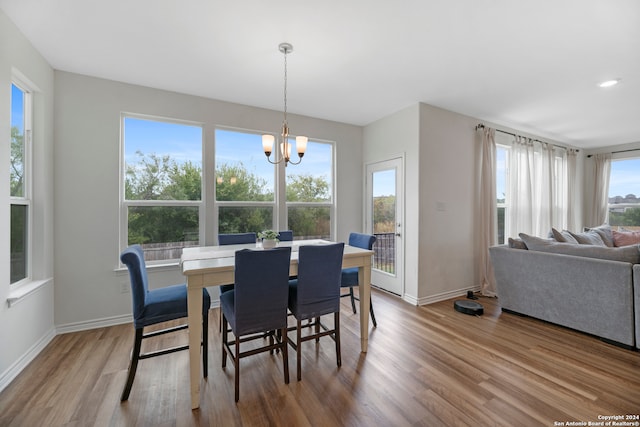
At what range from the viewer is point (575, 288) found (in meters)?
2.72

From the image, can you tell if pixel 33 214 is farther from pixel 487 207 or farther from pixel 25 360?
pixel 487 207

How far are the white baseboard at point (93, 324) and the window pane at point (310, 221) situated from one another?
2.30 meters

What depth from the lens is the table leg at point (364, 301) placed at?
242cm

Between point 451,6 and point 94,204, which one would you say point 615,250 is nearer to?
point 451,6

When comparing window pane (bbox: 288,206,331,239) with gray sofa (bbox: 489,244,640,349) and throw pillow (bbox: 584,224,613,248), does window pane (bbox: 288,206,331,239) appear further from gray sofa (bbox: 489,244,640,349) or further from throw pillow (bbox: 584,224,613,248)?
throw pillow (bbox: 584,224,613,248)

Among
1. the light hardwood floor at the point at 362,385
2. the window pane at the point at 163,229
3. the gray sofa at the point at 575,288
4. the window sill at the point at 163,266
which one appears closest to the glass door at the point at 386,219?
the gray sofa at the point at 575,288

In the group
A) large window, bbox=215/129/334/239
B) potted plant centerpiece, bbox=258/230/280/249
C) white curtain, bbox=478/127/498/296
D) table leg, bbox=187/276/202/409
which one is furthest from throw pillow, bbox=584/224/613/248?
table leg, bbox=187/276/202/409

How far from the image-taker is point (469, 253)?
4105 mm

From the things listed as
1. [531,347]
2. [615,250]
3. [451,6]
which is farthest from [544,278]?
[451,6]

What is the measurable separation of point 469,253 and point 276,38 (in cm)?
384

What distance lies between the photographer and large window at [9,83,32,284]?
229cm

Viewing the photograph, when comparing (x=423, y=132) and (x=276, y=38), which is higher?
(x=276, y=38)

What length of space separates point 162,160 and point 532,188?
6039 mm

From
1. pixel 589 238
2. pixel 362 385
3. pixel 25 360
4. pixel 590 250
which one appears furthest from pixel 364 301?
pixel 589 238
